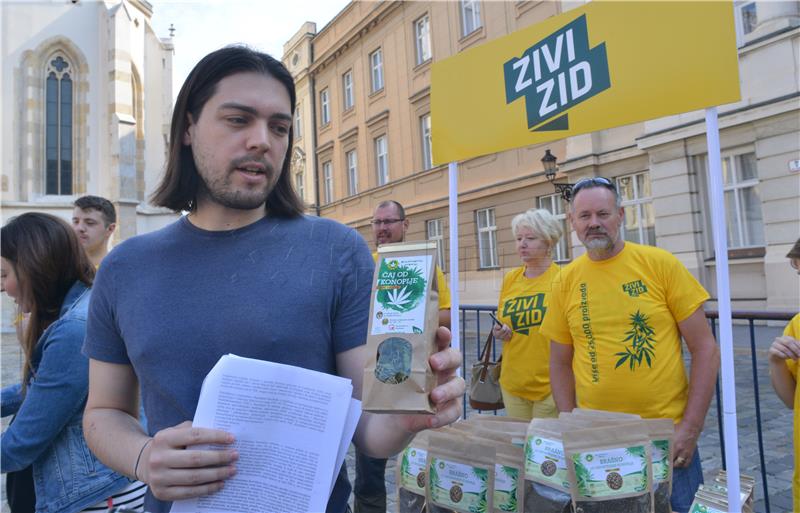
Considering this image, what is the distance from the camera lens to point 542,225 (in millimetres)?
3758

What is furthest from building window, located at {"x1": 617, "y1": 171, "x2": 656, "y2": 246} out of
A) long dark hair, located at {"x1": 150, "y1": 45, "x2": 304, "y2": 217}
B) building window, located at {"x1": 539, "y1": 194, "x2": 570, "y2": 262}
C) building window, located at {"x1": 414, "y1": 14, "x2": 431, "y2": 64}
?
long dark hair, located at {"x1": 150, "y1": 45, "x2": 304, "y2": 217}

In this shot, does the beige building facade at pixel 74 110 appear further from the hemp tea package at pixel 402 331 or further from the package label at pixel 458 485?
the hemp tea package at pixel 402 331

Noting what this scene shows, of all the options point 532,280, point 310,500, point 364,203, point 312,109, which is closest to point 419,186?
point 364,203

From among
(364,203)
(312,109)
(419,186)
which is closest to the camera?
(419,186)

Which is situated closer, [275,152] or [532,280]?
[275,152]

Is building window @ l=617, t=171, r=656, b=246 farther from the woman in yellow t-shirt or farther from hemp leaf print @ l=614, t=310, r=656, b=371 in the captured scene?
hemp leaf print @ l=614, t=310, r=656, b=371

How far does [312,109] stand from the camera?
2641 centimetres

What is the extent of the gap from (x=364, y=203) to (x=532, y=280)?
1957cm

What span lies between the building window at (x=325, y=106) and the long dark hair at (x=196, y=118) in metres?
24.9

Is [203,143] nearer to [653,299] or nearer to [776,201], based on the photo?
[653,299]

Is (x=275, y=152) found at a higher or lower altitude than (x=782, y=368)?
higher

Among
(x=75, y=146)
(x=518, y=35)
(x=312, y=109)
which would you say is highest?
(x=312, y=109)

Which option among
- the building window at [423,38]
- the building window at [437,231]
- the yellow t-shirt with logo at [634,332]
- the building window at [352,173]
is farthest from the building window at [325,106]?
the yellow t-shirt with logo at [634,332]

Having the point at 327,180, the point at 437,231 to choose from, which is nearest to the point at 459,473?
the point at 437,231
